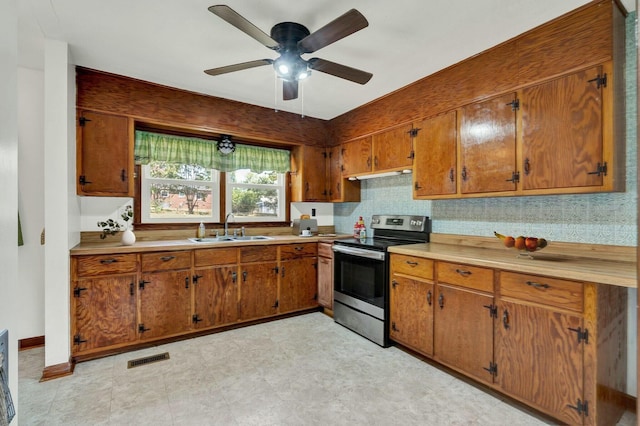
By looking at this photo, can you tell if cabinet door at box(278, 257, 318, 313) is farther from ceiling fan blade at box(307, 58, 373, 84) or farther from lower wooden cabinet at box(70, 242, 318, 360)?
ceiling fan blade at box(307, 58, 373, 84)

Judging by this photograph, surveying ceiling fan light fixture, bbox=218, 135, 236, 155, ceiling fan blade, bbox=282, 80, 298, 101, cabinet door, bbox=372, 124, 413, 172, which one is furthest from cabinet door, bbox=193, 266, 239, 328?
cabinet door, bbox=372, 124, 413, 172

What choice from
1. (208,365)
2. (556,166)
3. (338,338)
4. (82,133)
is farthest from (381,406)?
(82,133)

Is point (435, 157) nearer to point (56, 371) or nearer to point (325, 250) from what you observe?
point (325, 250)

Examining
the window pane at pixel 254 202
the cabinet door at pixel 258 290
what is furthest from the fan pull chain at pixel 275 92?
the cabinet door at pixel 258 290

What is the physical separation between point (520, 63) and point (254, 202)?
10.4 feet

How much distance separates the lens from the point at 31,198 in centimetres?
293

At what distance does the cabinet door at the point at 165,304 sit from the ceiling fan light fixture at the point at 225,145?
1.51 meters

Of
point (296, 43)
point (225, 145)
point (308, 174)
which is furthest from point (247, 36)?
point (308, 174)

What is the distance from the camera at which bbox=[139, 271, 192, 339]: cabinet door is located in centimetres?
290

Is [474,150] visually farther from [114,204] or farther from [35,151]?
[35,151]

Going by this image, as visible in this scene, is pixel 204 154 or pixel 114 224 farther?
pixel 204 154

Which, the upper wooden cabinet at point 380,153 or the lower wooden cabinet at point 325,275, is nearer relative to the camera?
the upper wooden cabinet at point 380,153

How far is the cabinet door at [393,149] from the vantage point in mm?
3209

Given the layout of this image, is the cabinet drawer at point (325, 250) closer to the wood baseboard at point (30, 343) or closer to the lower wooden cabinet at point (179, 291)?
the lower wooden cabinet at point (179, 291)
